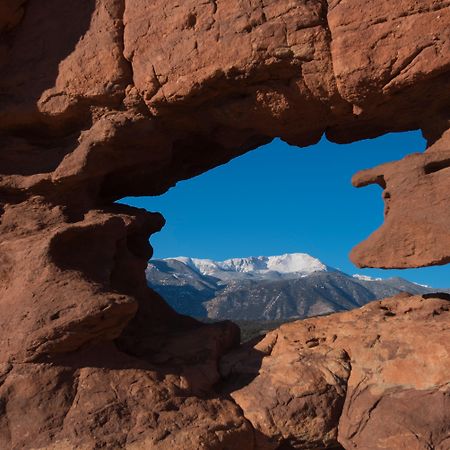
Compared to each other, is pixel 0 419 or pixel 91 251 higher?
pixel 91 251

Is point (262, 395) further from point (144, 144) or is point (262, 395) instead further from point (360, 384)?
point (144, 144)

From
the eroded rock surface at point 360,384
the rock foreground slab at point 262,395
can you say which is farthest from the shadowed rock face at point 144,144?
the eroded rock surface at point 360,384

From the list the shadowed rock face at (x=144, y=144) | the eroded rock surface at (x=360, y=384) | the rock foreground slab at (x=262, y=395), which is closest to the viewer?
the rock foreground slab at (x=262, y=395)

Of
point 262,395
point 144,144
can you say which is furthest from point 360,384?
point 144,144

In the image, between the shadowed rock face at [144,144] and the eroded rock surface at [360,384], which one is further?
the shadowed rock face at [144,144]

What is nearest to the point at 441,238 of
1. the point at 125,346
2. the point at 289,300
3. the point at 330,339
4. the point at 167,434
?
the point at 330,339

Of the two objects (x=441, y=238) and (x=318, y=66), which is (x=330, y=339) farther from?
(x=318, y=66)

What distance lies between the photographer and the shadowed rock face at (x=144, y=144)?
612 cm

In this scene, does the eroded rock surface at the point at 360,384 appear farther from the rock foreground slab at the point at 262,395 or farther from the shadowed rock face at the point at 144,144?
the shadowed rock face at the point at 144,144

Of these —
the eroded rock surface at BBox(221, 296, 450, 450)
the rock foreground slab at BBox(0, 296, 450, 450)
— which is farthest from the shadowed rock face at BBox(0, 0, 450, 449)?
the eroded rock surface at BBox(221, 296, 450, 450)

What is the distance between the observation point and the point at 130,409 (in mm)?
5961

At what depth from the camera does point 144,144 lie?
336 inches

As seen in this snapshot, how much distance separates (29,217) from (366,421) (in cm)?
629

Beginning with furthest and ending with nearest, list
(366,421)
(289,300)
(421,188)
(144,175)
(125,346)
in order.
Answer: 1. (289,300)
2. (144,175)
3. (125,346)
4. (421,188)
5. (366,421)
